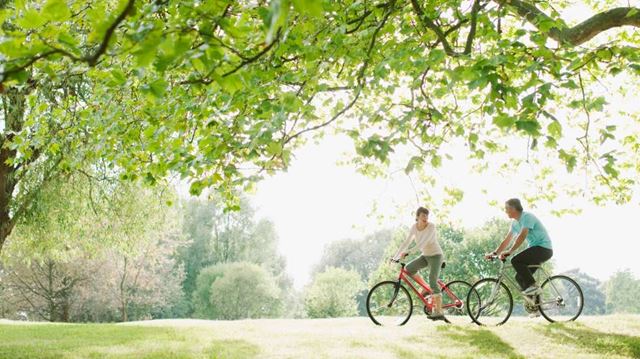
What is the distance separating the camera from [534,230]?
9.73 metres

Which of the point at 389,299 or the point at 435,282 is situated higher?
the point at 435,282

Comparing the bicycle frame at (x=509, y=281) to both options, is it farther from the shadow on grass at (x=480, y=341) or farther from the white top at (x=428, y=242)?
the white top at (x=428, y=242)

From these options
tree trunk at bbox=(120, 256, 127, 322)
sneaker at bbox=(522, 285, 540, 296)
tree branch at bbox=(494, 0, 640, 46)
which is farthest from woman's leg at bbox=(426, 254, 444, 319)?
tree trunk at bbox=(120, 256, 127, 322)

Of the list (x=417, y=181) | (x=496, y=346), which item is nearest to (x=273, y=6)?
(x=496, y=346)

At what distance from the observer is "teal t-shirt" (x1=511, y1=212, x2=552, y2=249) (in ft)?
31.6

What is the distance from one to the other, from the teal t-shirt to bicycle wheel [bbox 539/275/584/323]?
0.99 metres

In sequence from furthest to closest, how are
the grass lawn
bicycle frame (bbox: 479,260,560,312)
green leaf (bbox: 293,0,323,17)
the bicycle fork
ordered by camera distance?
the bicycle fork → bicycle frame (bbox: 479,260,560,312) → the grass lawn → green leaf (bbox: 293,0,323,17)

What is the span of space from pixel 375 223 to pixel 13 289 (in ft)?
110

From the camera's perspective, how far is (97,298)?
39.5 m

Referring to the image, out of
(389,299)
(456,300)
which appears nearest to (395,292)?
(389,299)

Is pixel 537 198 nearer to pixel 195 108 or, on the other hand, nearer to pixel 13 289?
pixel 195 108

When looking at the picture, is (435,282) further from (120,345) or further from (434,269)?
(120,345)

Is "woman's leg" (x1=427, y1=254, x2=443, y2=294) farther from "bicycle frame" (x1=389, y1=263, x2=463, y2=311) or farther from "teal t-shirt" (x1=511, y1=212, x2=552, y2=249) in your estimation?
"teal t-shirt" (x1=511, y1=212, x2=552, y2=249)

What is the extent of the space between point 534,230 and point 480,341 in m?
2.28
